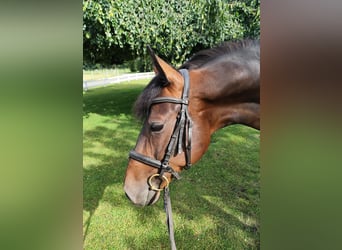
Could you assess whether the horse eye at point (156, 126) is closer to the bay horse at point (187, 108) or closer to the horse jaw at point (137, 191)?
the bay horse at point (187, 108)

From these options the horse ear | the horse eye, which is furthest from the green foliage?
the horse eye

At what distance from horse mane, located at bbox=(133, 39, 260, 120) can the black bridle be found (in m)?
0.07

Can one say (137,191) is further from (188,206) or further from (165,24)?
(165,24)

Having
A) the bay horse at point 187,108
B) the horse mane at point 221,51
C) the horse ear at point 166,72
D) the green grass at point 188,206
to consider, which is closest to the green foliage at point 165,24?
the green grass at point 188,206

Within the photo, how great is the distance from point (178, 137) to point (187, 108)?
0.17m

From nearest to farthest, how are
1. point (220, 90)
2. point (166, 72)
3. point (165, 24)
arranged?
point (166, 72)
point (220, 90)
point (165, 24)

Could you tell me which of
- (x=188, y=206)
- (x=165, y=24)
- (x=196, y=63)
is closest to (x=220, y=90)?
(x=196, y=63)

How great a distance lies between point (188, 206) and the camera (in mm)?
3113

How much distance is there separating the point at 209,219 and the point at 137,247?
0.83m

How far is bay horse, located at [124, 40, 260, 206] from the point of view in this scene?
4.82 ft

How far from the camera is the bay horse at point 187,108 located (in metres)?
1.47
